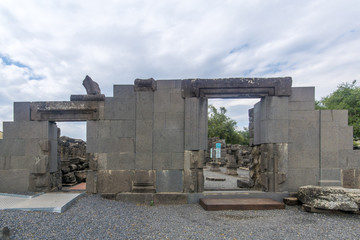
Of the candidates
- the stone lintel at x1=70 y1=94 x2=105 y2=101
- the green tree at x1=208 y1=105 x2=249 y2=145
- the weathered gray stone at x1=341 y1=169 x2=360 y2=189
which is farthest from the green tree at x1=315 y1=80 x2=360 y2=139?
the stone lintel at x1=70 y1=94 x2=105 y2=101

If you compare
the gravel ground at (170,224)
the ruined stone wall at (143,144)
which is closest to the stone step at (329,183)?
the gravel ground at (170,224)

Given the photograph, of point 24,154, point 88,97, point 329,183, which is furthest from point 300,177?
point 24,154

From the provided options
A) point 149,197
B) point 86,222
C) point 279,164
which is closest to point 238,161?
point 279,164

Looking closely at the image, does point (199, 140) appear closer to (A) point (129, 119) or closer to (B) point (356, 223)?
(A) point (129, 119)

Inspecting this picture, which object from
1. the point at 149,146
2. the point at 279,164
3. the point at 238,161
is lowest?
the point at 238,161

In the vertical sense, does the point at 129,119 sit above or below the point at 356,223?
above

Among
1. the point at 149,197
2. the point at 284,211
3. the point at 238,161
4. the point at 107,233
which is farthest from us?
the point at 238,161

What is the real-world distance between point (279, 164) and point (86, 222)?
507 centimetres

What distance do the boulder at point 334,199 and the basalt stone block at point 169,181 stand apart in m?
3.33

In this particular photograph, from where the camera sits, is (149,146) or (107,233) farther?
(149,146)

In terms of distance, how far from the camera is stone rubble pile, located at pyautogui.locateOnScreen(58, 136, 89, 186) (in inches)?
350

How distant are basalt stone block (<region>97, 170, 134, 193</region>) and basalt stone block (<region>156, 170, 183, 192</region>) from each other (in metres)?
0.80

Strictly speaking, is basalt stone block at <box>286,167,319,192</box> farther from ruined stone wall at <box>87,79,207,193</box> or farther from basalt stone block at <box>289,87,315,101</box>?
ruined stone wall at <box>87,79,207,193</box>

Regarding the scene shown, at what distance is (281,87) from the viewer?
6.08m
